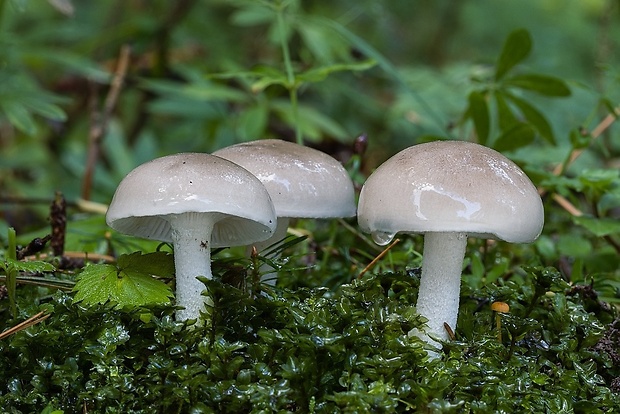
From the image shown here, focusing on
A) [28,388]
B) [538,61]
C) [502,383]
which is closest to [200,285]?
[28,388]

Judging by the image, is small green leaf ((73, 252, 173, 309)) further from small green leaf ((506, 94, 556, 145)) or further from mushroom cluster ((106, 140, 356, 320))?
small green leaf ((506, 94, 556, 145))

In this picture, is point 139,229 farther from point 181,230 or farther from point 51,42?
point 51,42

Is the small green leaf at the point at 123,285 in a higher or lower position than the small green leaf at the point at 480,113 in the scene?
lower

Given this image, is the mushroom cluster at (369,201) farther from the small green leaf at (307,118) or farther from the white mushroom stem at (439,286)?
the small green leaf at (307,118)

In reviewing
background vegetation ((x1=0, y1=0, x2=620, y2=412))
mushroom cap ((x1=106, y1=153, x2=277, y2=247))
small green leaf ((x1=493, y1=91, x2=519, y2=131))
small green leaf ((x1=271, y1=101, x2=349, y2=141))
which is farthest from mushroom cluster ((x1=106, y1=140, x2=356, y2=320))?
small green leaf ((x1=271, y1=101, x2=349, y2=141))

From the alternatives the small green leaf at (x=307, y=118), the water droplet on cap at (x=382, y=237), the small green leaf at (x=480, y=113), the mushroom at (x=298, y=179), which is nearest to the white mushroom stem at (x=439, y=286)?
the water droplet on cap at (x=382, y=237)

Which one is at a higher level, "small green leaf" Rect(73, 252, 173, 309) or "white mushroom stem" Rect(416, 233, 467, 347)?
"white mushroom stem" Rect(416, 233, 467, 347)
